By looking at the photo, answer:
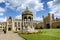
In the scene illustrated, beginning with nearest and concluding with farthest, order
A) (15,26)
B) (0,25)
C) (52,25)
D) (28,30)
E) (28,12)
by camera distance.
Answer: (28,30) → (28,12) → (52,25) → (15,26) → (0,25)

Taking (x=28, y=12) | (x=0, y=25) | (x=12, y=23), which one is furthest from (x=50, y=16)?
(x=0, y=25)

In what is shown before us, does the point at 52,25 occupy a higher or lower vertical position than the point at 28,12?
lower

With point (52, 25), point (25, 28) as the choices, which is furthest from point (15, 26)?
point (25, 28)

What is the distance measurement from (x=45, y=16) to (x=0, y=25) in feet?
142

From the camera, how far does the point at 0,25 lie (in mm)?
108438

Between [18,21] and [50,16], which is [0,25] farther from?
[50,16]

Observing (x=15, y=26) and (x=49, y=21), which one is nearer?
(x=49, y=21)

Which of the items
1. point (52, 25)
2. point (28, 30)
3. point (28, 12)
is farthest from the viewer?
point (52, 25)

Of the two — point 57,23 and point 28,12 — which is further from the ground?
point 28,12

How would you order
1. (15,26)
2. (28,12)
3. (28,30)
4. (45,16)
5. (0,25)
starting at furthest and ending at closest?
(0,25)
(15,26)
(45,16)
(28,12)
(28,30)

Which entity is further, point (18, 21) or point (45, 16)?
point (18, 21)

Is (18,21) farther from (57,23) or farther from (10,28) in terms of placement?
(57,23)

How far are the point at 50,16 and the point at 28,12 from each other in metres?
13.7

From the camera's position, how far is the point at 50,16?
7356 cm
